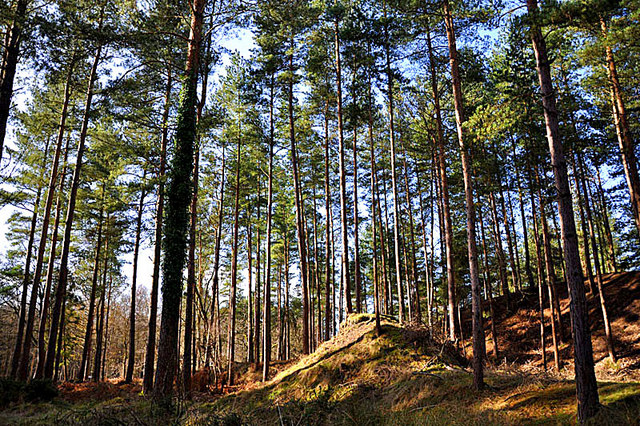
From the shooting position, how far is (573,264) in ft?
17.3

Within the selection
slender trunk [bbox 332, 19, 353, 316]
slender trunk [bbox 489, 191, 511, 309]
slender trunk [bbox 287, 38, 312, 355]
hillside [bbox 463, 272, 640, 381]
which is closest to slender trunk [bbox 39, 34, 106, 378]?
slender trunk [bbox 287, 38, 312, 355]

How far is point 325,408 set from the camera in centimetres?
650

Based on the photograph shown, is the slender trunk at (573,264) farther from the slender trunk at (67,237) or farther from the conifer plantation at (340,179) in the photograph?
the slender trunk at (67,237)

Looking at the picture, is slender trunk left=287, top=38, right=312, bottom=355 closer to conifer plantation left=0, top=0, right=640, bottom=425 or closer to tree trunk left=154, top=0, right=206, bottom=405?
conifer plantation left=0, top=0, right=640, bottom=425

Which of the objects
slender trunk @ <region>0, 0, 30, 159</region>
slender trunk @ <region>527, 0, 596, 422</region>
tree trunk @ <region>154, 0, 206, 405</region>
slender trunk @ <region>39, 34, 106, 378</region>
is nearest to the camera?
slender trunk @ <region>527, 0, 596, 422</region>

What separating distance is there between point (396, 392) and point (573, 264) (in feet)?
16.1

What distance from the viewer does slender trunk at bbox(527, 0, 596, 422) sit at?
4859mm

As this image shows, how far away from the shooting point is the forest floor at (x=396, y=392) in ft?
18.5

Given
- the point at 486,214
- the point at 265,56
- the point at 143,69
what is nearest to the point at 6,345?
the point at 143,69

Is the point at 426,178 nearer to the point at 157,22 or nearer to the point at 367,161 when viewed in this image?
the point at 367,161

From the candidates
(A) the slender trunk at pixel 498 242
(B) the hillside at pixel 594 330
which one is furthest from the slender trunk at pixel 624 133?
(A) the slender trunk at pixel 498 242

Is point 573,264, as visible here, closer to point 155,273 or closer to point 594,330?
point 155,273

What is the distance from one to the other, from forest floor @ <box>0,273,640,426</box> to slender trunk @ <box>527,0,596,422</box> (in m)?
0.27

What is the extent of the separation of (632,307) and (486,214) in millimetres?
8388
